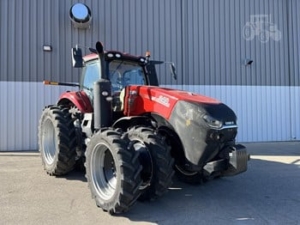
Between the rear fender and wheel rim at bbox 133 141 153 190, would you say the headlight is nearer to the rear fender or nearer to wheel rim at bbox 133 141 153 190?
wheel rim at bbox 133 141 153 190

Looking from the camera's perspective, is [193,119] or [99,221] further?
[193,119]

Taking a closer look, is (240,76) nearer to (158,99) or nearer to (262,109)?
(262,109)

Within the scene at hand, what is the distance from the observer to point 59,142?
590cm

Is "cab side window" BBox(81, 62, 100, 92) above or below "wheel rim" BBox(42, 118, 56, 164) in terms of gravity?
above

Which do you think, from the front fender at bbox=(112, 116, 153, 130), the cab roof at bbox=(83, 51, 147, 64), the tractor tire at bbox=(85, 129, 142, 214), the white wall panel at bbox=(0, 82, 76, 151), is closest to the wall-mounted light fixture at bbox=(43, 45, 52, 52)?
the white wall panel at bbox=(0, 82, 76, 151)

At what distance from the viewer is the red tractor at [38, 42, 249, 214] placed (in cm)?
425

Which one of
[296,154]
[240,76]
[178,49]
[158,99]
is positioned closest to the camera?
[158,99]

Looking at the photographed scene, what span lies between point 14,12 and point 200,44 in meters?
6.11

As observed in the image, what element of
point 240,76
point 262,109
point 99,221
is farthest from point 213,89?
point 99,221

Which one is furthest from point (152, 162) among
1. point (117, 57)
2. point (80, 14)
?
point (80, 14)

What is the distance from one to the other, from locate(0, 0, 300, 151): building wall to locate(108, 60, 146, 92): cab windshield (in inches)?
186

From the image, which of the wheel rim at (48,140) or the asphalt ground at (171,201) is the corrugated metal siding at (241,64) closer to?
the asphalt ground at (171,201)

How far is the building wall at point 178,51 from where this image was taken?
10.1m

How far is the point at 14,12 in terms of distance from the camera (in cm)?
1016
